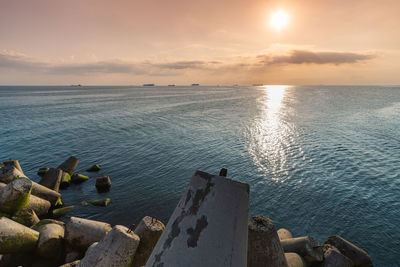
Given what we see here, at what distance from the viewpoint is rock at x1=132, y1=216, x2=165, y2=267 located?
297 inches

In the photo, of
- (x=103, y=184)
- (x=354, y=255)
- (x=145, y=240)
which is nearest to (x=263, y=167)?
(x=354, y=255)

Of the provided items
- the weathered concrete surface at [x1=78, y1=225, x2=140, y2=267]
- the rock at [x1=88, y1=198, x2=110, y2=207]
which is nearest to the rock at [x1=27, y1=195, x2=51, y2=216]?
the rock at [x1=88, y1=198, x2=110, y2=207]

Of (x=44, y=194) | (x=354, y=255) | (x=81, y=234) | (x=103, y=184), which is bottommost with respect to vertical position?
(x=103, y=184)

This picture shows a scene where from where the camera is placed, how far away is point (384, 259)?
11148mm

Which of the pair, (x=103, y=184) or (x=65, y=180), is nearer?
(x=103, y=184)

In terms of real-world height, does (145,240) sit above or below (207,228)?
below

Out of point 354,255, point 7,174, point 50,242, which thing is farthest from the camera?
point 7,174

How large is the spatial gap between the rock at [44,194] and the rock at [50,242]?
509cm

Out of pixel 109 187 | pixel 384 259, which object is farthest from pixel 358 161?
pixel 109 187

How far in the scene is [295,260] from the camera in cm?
765

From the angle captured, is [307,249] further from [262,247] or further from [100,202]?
[100,202]

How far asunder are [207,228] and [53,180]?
17840 millimetres

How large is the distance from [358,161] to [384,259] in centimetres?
1465

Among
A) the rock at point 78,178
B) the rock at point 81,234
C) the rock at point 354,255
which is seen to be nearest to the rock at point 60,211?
the rock at point 78,178
